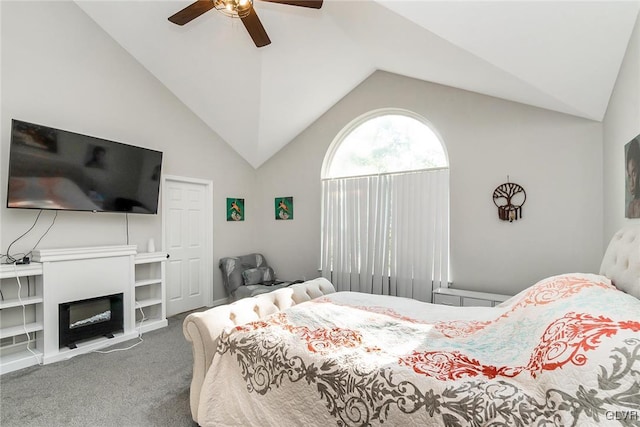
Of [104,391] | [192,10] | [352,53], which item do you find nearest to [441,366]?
[104,391]

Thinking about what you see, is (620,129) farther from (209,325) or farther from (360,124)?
(209,325)

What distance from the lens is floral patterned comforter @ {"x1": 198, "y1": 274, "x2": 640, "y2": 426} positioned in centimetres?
92

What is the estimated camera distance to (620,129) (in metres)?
2.13

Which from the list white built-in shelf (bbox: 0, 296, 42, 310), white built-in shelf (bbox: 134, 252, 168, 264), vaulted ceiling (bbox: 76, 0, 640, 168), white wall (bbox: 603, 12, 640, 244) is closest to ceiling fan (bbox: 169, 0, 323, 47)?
vaulted ceiling (bbox: 76, 0, 640, 168)

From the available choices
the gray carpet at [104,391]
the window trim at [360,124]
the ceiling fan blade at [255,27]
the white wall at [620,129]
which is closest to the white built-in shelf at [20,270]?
the gray carpet at [104,391]

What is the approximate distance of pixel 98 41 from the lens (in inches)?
131

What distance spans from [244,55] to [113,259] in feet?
8.93

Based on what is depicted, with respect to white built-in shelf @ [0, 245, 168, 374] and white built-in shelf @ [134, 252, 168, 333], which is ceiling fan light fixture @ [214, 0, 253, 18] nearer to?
white built-in shelf @ [0, 245, 168, 374]

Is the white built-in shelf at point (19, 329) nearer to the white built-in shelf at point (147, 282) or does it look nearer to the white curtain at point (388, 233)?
the white built-in shelf at point (147, 282)

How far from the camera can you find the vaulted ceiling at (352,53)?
1.95 m

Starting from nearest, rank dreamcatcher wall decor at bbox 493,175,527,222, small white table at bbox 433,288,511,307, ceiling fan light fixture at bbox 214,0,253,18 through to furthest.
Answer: ceiling fan light fixture at bbox 214,0,253,18
small white table at bbox 433,288,511,307
dreamcatcher wall decor at bbox 493,175,527,222

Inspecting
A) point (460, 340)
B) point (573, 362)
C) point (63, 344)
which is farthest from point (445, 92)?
point (63, 344)

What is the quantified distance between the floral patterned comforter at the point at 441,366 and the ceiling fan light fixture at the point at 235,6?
225 centimetres

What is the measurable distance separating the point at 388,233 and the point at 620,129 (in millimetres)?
2351
